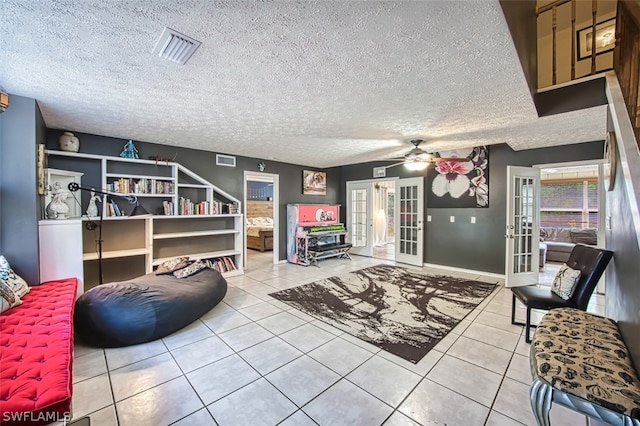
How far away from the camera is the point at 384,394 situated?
6.20 ft

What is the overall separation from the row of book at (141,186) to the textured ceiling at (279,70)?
766 mm

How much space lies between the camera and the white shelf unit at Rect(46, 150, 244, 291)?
3975 mm

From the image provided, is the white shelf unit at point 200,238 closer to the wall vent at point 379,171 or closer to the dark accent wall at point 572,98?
the wall vent at point 379,171

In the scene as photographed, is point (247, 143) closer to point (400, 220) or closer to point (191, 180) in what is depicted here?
point (191, 180)

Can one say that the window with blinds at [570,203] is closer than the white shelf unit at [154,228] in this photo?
No

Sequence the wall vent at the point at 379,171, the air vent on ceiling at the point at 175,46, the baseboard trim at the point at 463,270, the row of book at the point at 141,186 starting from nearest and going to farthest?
the air vent on ceiling at the point at 175,46
the row of book at the point at 141,186
the baseboard trim at the point at 463,270
the wall vent at the point at 379,171

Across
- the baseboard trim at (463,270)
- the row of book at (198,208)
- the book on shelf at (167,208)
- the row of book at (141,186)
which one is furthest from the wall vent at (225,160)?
the baseboard trim at (463,270)

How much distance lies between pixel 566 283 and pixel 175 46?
396cm

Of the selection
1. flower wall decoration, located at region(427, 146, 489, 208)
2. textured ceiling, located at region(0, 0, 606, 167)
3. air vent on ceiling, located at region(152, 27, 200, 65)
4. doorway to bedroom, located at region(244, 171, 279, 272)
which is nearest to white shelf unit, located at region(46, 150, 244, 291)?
doorway to bedroom, located at region(244, 171, 279, 272)

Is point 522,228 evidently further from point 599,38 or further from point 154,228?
point 154,228

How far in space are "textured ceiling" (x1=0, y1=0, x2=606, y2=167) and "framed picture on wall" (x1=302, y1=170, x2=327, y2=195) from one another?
304cm

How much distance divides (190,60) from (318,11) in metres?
1.06

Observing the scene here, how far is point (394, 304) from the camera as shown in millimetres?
3596

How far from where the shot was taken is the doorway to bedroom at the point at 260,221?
6.20m
